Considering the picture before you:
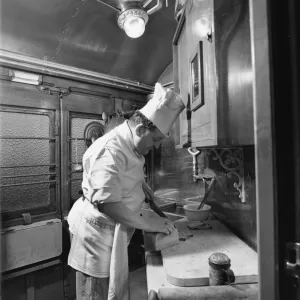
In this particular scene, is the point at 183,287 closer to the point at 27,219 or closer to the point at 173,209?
the point at 173,209

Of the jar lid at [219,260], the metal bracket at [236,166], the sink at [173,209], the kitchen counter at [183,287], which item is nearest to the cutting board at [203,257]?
the kitchen counter at [183,287]

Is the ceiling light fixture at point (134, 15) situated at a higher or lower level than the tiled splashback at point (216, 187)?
higher

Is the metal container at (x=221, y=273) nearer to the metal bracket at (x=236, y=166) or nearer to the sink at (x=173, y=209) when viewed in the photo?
the metal bracket at (x=236, y=166)

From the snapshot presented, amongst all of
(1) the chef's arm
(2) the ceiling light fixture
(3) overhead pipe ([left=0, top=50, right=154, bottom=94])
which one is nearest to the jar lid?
(1) the chef's arm

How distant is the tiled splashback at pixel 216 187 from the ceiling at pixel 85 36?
3.40ft

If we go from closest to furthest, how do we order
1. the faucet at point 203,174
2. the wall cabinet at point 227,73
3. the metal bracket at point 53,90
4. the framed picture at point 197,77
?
the wall cabinet at point 227,73
the framed picture at point 197,77
the faucet at point 203,174
the metal bracket at point 53,90

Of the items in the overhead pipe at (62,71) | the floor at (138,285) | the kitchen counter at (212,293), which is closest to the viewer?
the kitchen counter at (212,293)

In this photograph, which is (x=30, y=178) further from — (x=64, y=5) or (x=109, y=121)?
(x=64, y=5)

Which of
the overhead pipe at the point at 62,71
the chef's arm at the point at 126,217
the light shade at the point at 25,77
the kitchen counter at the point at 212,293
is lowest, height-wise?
the kitchen counter at the point at 212,293

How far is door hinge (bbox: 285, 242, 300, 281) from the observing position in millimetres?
359

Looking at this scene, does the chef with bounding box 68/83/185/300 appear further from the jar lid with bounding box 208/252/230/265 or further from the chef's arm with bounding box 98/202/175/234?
the jar lid with bounding box 208/252/230/265

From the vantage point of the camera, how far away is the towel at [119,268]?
109 cm

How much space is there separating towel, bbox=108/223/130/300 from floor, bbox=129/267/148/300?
1.33 meters

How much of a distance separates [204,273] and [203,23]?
3.43 ft
